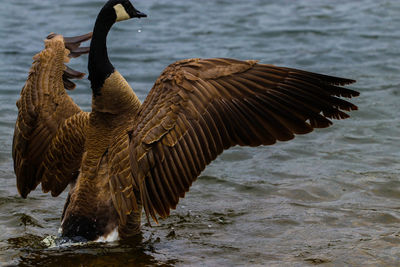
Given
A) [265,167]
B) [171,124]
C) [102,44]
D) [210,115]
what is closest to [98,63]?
[102,44]

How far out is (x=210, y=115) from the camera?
565cm

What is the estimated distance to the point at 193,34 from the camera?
14680 millimetres

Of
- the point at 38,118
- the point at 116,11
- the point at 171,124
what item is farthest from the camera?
the point at 38,118

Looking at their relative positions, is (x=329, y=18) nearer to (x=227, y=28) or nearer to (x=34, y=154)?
(x=227, y=28)

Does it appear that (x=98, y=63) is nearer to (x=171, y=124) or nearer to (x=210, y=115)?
(x=171, y=124)

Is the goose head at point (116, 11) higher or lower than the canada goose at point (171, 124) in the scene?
higher

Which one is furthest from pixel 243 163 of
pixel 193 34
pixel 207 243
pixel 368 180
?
pixel 193 34

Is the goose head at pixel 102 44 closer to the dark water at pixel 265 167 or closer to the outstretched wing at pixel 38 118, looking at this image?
the outstretched wing at pixel 38 118

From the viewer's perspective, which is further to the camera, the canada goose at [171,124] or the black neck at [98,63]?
the black neck at [98,63]

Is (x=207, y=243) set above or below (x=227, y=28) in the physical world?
below

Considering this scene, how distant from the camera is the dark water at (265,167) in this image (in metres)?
6.16

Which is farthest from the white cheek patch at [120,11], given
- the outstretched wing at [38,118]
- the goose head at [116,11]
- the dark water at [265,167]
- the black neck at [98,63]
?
the dark water at [265,167]

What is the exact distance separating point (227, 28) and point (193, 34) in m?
0.96

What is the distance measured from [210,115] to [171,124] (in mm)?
352
